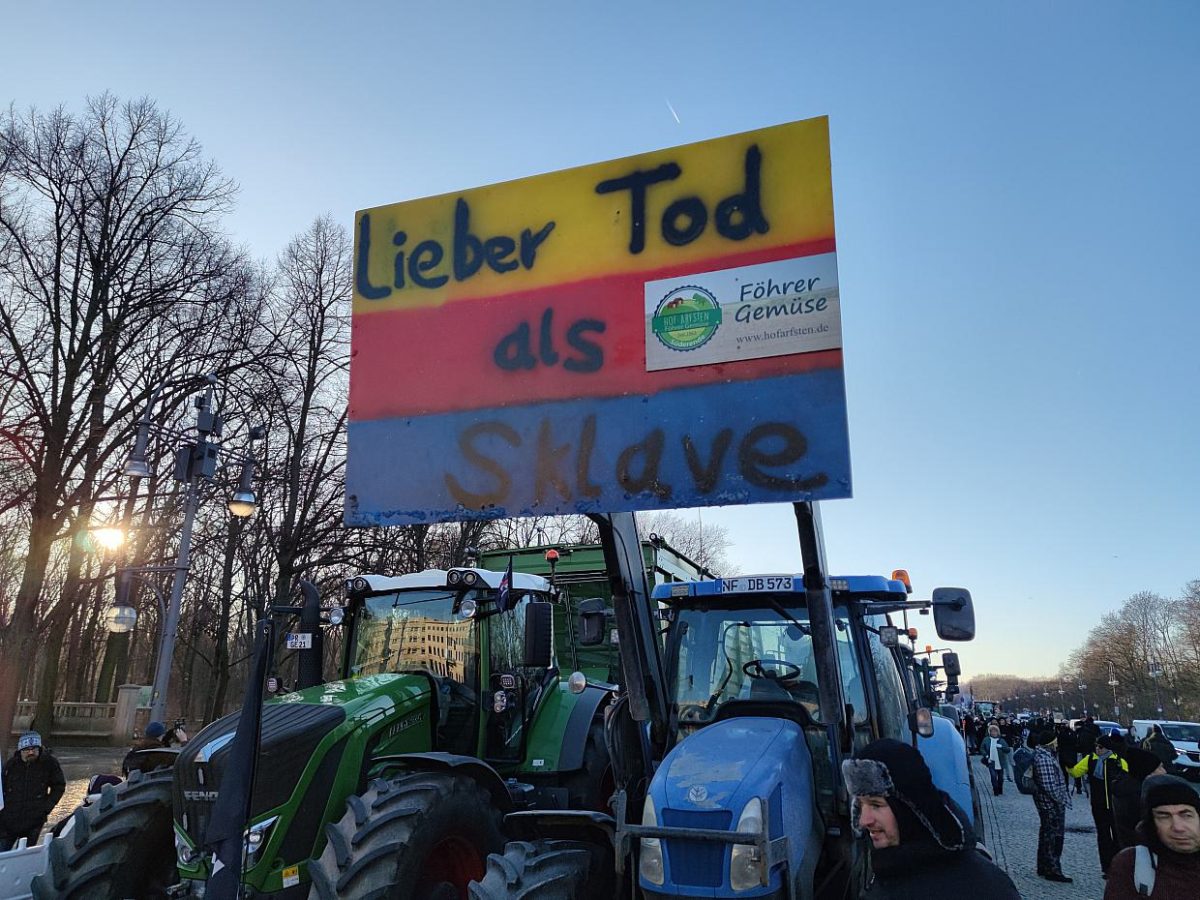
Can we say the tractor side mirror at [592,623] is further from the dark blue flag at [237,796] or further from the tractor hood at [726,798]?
the dark blue flag at [237,796]

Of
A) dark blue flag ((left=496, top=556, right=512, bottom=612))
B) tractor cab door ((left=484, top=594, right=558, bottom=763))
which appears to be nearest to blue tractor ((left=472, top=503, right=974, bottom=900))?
dark blue flag ((left=496, top=556, right=512, bottom=612))

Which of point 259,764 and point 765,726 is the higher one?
point 765,726

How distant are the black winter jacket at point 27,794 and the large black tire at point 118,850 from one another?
3092 millimetres

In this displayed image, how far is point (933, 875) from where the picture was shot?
245 centimetres

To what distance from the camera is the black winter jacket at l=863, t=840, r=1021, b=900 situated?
94.3 inches

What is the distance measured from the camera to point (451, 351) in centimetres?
474

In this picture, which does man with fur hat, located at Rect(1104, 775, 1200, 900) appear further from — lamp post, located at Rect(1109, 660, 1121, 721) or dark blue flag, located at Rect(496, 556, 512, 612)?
lamp post, located at Rect(1109, 660, 1121, 721)

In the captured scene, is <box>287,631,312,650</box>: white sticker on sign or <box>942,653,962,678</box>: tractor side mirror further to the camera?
<box>942,653,962,678</box>: tractor side mirror

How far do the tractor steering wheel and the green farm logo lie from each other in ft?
7.23

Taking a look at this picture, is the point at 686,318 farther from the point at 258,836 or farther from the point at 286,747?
the point at 258,836

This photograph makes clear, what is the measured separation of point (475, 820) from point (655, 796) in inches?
73.8

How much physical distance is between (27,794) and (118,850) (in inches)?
147

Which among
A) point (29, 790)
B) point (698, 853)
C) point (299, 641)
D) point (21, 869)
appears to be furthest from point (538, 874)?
point (29, 790)

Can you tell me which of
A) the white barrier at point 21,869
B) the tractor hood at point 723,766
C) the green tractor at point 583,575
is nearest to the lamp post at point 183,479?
the green tractor at point 583,575
